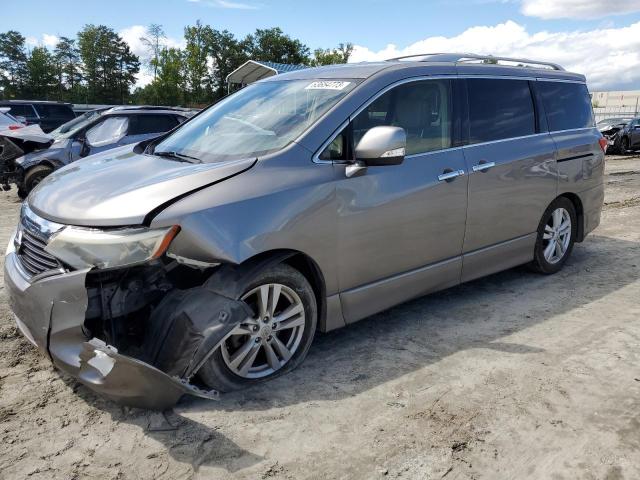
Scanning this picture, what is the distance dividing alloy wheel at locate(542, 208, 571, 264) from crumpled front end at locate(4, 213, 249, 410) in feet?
11.7

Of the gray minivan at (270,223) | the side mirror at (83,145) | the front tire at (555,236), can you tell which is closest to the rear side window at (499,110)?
the gray minivan at (270,223)

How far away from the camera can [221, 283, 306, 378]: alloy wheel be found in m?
3.08

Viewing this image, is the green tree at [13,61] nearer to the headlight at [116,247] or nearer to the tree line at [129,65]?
the tree line at [129,65]

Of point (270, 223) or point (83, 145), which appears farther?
point (83, 145)

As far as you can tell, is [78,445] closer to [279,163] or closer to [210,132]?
[279,163]

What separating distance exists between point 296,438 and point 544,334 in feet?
7.28

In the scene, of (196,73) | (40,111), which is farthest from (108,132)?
(196,73)

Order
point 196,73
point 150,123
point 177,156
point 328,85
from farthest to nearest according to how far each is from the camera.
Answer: point 196,73
point 150,123
point 328,85
point 177,156

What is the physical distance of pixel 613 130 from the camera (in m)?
20.1

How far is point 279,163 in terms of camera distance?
3.23m

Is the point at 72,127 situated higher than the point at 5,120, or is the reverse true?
the point at 5,120

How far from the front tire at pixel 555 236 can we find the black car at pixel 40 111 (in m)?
17.0

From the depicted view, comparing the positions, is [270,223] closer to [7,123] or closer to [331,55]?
[7,123]

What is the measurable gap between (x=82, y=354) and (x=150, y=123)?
836 cm
